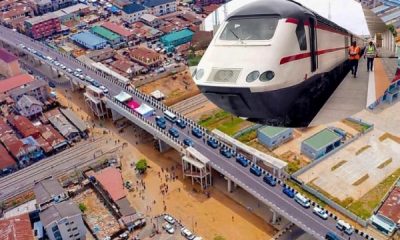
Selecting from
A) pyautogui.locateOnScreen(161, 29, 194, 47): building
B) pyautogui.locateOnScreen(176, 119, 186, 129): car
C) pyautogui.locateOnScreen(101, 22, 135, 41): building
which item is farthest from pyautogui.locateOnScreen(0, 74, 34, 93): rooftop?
pyautogui.locateOnScreen(176, 119, 186, 129): car

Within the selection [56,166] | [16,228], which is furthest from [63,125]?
[16,228]

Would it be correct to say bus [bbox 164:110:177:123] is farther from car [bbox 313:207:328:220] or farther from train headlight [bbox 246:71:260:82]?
train headlight [bbox 246:71:260:82]

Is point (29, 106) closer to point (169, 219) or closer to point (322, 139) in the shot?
point (169, 219)

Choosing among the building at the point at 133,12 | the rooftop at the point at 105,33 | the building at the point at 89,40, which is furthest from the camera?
the building at the point at 133,12

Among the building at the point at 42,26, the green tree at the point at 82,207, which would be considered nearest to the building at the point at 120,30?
the building at the point at 42,26

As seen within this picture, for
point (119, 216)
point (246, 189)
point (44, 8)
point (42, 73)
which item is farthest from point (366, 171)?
point (44, 8)

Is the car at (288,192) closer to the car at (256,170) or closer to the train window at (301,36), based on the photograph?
the car at (256,170)
